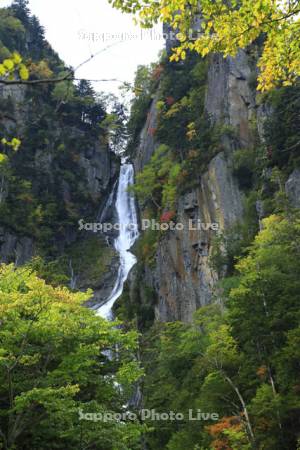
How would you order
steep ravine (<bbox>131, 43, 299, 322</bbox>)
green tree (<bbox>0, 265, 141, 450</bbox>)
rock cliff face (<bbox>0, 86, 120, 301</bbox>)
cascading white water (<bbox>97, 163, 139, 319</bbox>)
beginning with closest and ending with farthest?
green tree (<bbox>0, 265, 141, 450</bbox>) → steep ravine (<bbox>131, 43, 299, 322</bbox>) → cascading white water (<bbox>97, 163, 139, 319</bbox>) → rock cliff face (<bbox>0, 86, 120, 301</bbox>)

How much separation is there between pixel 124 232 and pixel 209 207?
20.1 m

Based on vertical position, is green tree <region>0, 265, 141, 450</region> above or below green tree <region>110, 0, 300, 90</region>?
below

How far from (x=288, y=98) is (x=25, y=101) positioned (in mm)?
33683

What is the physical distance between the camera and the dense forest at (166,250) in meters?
9.86

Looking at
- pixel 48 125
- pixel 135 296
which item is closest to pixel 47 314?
pixel 135 296

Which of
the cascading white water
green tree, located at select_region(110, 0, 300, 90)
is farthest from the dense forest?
the cascading white water

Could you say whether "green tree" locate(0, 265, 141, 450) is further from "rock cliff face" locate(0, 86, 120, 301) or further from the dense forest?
"rock cliff face" locate(0, 86, 120, 301)

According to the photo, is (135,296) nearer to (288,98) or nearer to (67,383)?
(288,98)

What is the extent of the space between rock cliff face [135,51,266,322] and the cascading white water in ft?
25.1

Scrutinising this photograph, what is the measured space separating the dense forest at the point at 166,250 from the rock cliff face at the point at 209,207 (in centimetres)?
12

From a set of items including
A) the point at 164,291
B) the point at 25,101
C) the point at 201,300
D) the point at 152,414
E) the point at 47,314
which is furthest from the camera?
the point at 25,101

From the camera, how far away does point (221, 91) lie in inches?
1212

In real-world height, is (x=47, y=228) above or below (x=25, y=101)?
below

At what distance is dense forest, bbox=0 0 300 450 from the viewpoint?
986 centimetres
